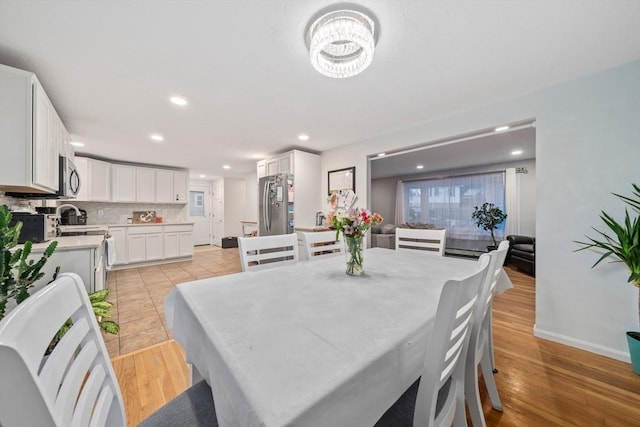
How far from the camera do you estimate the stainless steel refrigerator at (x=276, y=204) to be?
161 inches

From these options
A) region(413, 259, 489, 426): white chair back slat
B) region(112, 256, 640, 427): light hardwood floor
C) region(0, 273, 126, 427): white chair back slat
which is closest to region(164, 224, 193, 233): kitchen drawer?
region(112, 256, 640, 427): light hardwood floor

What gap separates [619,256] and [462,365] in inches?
74.2

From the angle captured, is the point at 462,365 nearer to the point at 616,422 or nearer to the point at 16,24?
the point at 616,422

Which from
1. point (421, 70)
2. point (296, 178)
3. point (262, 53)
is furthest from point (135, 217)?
point (421, 70)

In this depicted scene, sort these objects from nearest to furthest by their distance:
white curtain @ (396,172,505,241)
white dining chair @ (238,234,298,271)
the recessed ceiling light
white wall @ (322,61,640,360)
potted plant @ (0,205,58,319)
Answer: potted plant @ (0,205,58,319) → white dining chair @ (238,234,298,271) → white wall @ (322,61,640,360) → the recessed ceiling light → white curtain @ (396,172,505,241)

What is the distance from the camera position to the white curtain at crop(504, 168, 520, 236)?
5.49 m

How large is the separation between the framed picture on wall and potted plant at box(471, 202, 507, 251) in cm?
375

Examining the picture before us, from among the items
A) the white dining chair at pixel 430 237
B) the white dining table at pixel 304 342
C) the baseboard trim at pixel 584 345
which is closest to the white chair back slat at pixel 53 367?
the white dining table at pixel 304 342

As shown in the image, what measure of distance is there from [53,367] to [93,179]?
5.75 metres

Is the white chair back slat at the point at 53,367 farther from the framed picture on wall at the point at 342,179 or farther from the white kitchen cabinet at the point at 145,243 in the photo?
Answer: the white kitchen cabinet at the point at 145,243

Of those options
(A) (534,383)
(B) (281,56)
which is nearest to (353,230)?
(B) (281,56)

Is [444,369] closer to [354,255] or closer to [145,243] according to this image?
[354,255]

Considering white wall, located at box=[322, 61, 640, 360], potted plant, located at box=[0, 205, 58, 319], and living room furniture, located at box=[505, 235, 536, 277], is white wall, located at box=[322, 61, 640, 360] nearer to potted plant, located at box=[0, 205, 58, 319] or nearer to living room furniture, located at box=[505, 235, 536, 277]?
living room furniture, located at box=[505, 235, 536, 277]

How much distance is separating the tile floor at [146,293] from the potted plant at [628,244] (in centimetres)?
373
